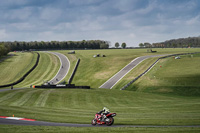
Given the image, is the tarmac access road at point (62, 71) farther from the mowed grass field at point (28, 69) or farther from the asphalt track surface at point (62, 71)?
the mowed grass field at point (28, 69)

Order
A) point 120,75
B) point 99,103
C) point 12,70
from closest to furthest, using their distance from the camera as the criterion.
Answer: point 99,103, point 120,75, point 12,70

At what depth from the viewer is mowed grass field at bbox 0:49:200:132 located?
90.7 feet

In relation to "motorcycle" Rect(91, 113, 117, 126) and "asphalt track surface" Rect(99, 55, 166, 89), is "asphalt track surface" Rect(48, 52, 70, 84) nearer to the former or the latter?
"asphalt track surface" Rect(99, 55, 166, 89)

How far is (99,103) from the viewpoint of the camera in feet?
154

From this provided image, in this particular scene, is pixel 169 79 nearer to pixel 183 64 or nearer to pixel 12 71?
pixel 183 64

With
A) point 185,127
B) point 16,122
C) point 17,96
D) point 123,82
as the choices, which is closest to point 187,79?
point 123,82

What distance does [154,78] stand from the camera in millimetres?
78875

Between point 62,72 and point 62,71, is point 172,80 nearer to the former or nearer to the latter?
point 62,72

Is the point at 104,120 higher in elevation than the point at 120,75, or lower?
higher

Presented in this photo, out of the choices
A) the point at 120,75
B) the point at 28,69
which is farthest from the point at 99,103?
the point at 28,69

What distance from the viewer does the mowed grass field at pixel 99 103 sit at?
1088 inches

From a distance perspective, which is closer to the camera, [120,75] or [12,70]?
[120,75]

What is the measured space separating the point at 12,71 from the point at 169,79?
245 feet

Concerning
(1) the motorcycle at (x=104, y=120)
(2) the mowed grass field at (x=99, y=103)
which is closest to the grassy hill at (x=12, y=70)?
(2) the mowed grass field at (x=99, y=103)
